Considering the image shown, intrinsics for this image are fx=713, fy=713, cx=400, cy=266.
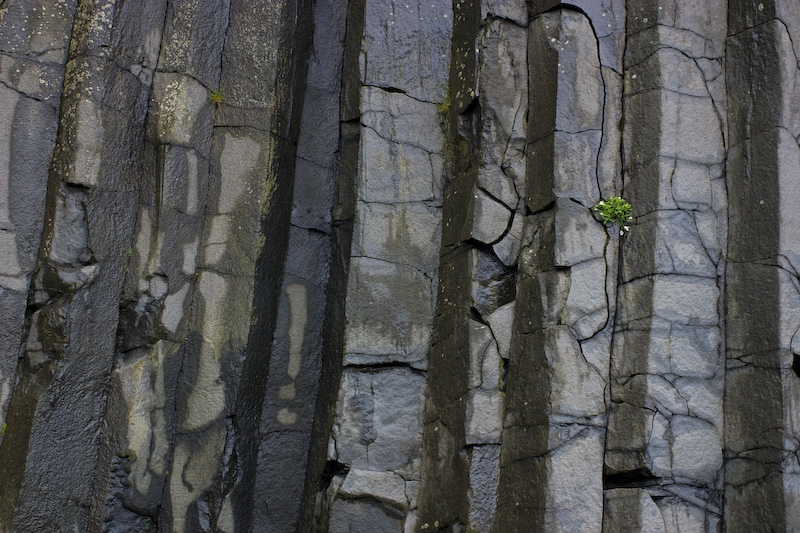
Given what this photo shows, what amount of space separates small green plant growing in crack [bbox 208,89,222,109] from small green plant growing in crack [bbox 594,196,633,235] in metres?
2.11

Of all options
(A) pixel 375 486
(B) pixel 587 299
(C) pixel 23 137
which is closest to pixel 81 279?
(C) pixel 23 137

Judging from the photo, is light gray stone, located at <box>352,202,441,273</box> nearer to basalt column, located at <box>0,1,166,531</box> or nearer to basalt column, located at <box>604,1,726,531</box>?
basalt column, located at <box>604,1,726,531</box>

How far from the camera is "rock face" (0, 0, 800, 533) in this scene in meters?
3.31

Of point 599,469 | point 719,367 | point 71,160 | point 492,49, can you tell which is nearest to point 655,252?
point 719,367

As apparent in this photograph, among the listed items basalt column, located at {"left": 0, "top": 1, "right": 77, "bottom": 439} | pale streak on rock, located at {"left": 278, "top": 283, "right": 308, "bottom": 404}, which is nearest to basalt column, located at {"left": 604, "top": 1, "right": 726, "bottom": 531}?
pale streak on rock, located at {"left": 278, "top": 283, "right": 308, "bottom": 404}

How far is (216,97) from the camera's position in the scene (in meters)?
3.96

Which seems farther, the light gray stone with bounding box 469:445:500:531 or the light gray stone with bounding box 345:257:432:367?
the light gray stone with bounding box 345:257:432:367

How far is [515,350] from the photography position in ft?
11.4

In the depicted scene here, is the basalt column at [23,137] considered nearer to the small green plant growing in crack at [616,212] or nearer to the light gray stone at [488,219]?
the light gray stone at [488,219]

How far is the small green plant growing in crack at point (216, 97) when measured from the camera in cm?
395

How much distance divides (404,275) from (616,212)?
1.12 m

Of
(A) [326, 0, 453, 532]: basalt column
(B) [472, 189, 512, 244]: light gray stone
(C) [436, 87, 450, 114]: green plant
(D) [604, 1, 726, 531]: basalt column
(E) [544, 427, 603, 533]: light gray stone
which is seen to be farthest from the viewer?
(C) [436, 87, 450, 114]: green plant

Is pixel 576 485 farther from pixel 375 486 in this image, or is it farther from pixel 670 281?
pixel 670 281

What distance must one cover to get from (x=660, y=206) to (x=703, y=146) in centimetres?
44
